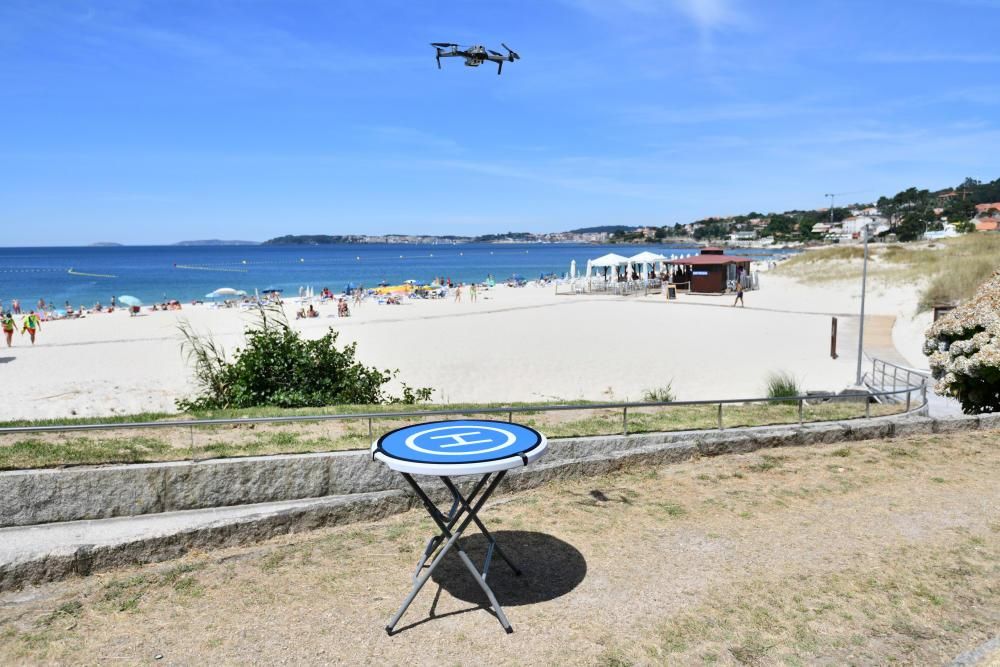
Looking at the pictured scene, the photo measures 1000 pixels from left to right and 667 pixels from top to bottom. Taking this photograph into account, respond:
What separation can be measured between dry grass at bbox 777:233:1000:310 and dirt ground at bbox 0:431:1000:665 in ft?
72.3

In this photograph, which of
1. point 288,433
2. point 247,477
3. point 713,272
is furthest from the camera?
point 713,272

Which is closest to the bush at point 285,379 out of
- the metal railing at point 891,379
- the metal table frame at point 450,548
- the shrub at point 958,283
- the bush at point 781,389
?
the metal table frame at point 450,548

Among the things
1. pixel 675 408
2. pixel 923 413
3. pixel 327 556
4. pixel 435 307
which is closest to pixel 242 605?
pixel 327 556

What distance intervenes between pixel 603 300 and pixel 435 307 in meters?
8.70

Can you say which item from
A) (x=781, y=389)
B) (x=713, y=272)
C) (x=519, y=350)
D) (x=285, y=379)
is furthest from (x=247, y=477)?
(x=713, y=272)

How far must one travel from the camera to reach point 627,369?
1570 centimetres

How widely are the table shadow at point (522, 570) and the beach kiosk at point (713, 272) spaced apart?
34.8 metres

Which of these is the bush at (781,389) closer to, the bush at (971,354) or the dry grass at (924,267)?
the bush at (971,354)

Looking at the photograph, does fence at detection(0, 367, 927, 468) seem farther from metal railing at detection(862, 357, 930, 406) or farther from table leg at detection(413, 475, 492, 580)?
table leg at detection(413, 475, 492, 580)

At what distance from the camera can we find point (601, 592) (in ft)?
13.3

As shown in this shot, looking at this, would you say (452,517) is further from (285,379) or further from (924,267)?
(924,267)

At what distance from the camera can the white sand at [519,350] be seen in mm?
13312

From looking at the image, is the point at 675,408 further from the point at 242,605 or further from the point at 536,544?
the point at 242,605

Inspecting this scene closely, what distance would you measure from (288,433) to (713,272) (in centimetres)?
3416
